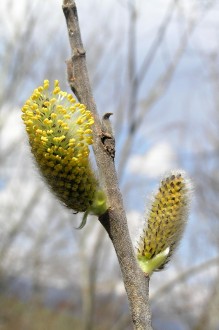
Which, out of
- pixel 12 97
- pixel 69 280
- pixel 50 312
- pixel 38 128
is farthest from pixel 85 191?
pixel 50 312

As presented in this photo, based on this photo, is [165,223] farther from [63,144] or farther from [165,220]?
[63,144]

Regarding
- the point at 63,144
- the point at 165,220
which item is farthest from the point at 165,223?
the point at 63,144

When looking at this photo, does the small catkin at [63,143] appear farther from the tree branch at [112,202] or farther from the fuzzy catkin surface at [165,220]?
the fuzzy catkin surface at [165,220]

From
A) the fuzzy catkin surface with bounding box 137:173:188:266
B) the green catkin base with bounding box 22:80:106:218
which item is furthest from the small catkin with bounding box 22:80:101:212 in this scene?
the fuzzy catkin surface with bounding box 137:173:188:266

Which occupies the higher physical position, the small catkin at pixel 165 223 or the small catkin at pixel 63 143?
the small catkin at pixel 63 143

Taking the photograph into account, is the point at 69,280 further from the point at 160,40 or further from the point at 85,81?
the point at 85,81

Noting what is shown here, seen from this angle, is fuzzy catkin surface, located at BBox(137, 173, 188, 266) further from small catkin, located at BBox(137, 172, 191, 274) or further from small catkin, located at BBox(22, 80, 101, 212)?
small catkin, located at BBox(22, 80, 101, 212)

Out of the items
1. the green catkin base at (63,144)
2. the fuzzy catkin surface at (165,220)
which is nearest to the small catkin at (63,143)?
the green catkin base at (63,144)

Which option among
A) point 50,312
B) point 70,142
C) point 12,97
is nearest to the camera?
point 70,142
